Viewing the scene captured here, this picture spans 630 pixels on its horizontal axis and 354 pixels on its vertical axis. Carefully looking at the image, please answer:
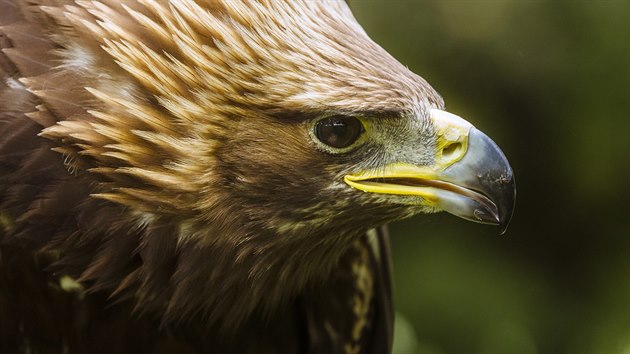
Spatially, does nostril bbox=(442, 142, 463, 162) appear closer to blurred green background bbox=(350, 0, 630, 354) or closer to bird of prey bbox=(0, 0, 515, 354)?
bird of prey bbox=(0, 0, 515, 354)

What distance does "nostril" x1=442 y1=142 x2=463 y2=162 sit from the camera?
8.39 feet

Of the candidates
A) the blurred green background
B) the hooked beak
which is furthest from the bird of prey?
the blurred green background

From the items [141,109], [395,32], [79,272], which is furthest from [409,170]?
[395,32]

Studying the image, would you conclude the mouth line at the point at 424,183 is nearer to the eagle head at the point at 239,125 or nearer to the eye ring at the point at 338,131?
the eagle head at the point at 239,125

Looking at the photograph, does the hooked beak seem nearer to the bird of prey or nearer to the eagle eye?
the bird of prey

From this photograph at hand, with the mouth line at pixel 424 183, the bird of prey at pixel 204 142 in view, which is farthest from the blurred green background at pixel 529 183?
the mouth line at pixel 424 183

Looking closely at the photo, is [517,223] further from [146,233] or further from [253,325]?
[146,233]

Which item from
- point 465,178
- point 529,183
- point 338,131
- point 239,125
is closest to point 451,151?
point 465,178

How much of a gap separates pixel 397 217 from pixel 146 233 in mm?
672

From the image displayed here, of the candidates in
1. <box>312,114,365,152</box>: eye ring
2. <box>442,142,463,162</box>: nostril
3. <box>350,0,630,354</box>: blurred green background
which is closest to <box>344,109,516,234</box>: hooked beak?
<box>442,142,463,162</box>: nostril

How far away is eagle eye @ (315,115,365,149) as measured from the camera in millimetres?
2516

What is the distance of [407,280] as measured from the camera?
5.31 meters

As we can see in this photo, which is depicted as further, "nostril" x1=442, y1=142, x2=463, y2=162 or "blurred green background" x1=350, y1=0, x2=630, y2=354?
"blurred green background" x1=350, y1=0, x2=630, y2=354

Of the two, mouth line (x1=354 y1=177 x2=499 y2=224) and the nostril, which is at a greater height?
the nostril
